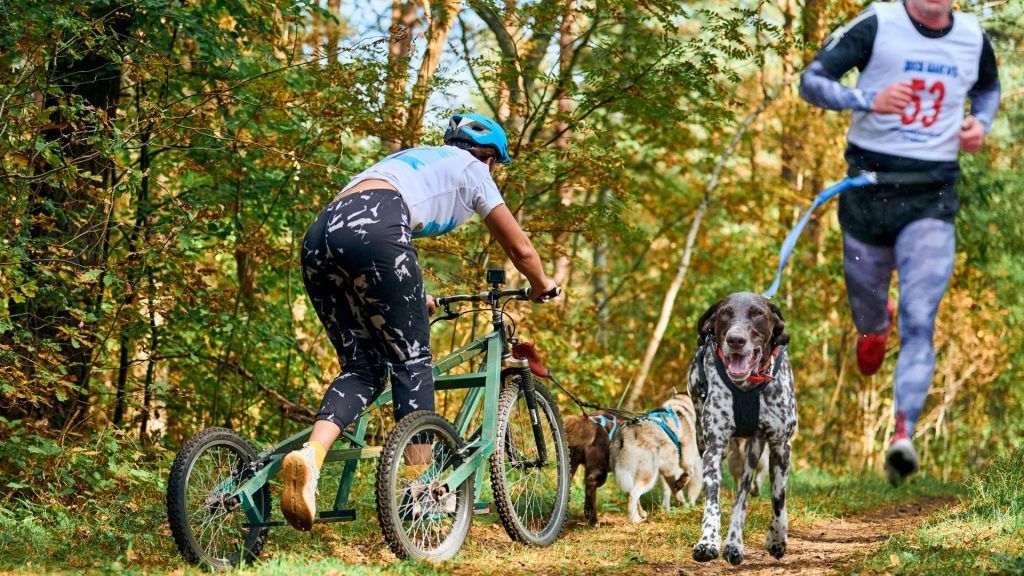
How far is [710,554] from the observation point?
201 inches

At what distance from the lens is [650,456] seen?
24.3 ft

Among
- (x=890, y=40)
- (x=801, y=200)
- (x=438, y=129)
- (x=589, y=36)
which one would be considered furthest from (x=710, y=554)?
(x=801, y=200)

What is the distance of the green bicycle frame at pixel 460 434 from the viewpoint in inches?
181

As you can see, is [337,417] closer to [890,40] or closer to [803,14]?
[890,40]

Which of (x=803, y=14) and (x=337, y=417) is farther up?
(x=803, y=14)

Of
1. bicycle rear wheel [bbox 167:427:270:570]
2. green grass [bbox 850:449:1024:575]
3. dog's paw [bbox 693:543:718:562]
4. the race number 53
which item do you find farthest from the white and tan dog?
the race number 53

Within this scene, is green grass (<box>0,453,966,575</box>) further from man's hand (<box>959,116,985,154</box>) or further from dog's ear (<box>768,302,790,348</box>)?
man's hand (<box>959,116,985,154</box>)

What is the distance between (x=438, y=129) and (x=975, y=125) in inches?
219

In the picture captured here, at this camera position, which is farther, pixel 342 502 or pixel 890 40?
pixel 342 502

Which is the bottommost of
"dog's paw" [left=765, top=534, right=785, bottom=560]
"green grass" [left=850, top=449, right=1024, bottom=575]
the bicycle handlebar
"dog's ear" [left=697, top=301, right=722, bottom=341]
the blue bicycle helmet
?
"dog's paw" [left=765, top=534, right=785, bottom=560]

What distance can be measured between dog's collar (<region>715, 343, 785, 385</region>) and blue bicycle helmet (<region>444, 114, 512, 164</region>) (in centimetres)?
155

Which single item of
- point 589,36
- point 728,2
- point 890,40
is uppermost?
point 728,2

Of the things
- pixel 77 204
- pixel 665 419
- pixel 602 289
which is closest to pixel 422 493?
pixel 665 419

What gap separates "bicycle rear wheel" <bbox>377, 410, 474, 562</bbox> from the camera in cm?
456
